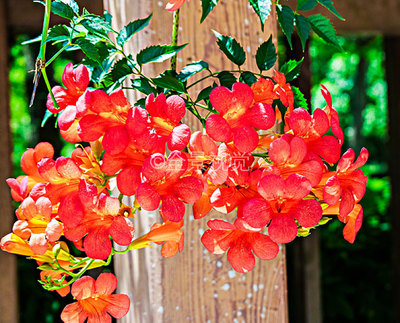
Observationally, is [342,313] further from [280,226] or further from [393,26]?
[280,226]

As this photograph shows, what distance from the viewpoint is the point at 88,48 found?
653 millimetres

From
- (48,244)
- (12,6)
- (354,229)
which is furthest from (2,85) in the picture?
(354,229)

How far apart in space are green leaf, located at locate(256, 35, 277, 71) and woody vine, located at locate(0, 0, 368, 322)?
1.2 inches

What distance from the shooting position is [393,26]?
102 inches

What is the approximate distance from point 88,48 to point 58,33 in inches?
2.7

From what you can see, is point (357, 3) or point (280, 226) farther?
point (357, 3)

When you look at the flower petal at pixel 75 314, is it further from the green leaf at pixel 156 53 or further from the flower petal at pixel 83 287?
the green leaf at pixel 156 53

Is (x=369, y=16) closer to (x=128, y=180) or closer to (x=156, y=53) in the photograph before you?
(x=156, y=53)

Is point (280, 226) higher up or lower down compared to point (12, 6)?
lower down

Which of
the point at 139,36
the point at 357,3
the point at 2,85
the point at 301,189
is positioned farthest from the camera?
the point at 357,3

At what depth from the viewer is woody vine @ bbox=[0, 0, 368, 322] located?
578 millimetres

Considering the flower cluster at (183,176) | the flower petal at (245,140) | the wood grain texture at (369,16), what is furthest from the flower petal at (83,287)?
the wood grain texture at (369,16)

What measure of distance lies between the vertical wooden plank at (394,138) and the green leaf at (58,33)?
8.96ft

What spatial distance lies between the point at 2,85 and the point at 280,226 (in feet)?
5.61
